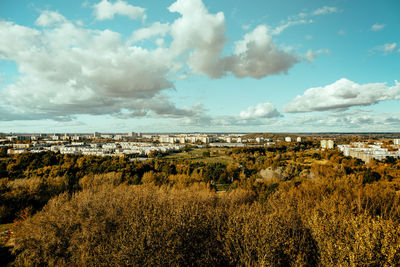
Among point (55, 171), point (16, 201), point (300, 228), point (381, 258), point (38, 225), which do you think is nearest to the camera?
point (381, 258)

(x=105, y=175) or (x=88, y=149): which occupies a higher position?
(x=88, y=149)

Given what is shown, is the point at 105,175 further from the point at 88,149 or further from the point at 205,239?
the point at 88,149

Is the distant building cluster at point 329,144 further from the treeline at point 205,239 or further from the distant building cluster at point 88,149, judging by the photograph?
the treeline at point 205,239

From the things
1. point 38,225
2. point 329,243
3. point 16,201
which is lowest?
point 16,201

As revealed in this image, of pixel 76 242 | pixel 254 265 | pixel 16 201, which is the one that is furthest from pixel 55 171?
pixel 254 265

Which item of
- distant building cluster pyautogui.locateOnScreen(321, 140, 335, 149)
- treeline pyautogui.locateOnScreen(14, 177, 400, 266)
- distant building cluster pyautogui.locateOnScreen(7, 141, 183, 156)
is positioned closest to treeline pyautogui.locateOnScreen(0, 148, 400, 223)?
treeline pyautogui.locateOnScreen(14, 177, 400, 266)

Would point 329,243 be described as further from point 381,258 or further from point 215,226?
point 215,226

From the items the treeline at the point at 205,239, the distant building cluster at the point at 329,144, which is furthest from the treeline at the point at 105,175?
the distant building cluster at the point at 329,144

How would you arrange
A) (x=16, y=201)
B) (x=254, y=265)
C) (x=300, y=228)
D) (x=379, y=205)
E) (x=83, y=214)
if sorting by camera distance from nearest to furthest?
(x=254, y=265) → (x=300, y=228) → (x=83, y=214) → (x=379, y=205) → (x=16, y=201)

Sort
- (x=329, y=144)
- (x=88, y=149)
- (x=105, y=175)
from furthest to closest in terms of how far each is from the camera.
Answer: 1. (x=329, y=144)
2. (x=88, y=149)
3. (x=105, y=175)

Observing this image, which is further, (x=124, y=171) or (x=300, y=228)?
(x=124, y=171)

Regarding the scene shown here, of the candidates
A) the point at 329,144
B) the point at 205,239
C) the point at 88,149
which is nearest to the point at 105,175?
the point at 205,239
